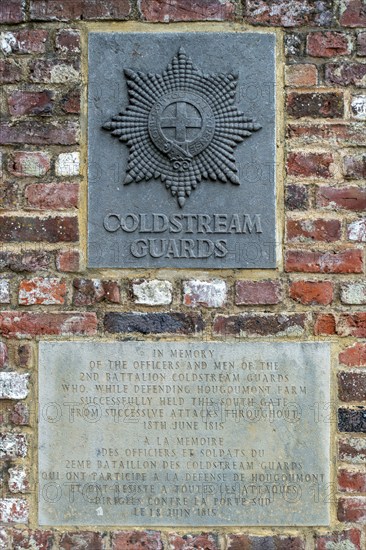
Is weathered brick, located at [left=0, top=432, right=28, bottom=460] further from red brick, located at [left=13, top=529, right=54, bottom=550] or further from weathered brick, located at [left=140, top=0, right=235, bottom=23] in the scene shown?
weathered brick, located at [left=140, top=0, right=235, bottom=23]

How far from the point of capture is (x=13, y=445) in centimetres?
295

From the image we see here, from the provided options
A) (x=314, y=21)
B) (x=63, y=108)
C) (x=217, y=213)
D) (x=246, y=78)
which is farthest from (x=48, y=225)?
(x=314, y=21)

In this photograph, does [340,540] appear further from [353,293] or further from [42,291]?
[42,291]

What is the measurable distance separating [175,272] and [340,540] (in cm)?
113

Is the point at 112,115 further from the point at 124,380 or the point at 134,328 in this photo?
the point at 124,380

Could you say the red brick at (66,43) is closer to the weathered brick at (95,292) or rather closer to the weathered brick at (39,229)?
the weathered brick at (39,229)

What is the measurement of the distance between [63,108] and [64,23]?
12.5 inches

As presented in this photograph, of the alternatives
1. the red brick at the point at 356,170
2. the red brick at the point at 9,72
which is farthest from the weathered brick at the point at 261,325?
the red brick at the point at 9,72

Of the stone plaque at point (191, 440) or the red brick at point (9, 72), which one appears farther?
the red brick at point (9, 72)

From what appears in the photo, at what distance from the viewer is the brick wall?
116 inches

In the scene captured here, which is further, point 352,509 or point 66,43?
point 66,43

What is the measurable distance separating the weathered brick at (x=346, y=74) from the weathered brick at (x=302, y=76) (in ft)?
0.16

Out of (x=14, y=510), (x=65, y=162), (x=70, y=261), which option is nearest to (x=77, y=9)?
(x=65, y=162)

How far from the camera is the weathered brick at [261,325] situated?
2.97 m
